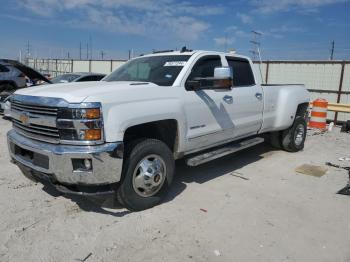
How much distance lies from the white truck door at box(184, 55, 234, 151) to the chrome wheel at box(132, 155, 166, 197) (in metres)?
0.59

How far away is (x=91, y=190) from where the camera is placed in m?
3.70

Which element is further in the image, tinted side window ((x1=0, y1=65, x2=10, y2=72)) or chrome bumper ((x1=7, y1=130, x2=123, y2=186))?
tinted side window ((x1=0, y1=65, x2=10, y2=72))

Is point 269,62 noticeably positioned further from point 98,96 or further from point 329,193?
point 98,96

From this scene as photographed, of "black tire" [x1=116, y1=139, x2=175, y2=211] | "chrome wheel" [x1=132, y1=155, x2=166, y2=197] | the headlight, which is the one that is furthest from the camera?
"chrome wheel" [x1=132, y1=155, x2=166, y2=197]

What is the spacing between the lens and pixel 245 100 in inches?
222

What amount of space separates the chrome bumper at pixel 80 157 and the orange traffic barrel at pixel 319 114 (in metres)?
8.46

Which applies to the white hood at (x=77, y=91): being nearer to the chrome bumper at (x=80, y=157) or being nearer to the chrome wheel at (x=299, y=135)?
the chrome bumper at (x=80, y=157)

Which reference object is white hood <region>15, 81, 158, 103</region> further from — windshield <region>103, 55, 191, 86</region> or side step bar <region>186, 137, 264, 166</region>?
side step bar <region>186, 137, 264, 166</region>

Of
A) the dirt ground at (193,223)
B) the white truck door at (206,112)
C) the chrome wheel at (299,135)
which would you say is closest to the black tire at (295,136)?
the chrome wheel at (299,135)

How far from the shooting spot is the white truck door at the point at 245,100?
5484 millimetres

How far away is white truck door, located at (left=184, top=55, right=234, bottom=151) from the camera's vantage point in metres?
4.58

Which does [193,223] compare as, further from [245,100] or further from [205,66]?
[245,100]

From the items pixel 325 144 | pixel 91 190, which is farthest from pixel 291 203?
pixel 325 144

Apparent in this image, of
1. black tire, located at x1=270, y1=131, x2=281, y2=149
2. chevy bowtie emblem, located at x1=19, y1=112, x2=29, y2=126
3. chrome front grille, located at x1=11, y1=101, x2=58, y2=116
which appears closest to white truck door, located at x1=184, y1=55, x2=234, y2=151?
chrome front grille, located at x1=11, y1=101, x2=58, y2=116
